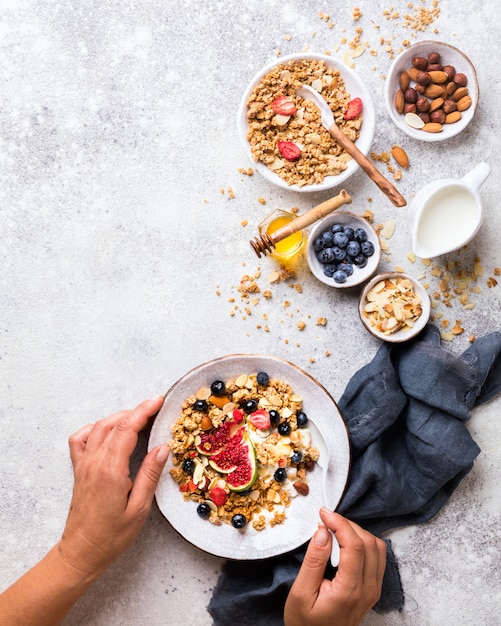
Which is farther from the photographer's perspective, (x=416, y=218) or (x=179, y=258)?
(x=179, y=258)

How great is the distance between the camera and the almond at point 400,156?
5.81 feet

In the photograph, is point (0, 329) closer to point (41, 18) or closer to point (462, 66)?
point (41, 18)

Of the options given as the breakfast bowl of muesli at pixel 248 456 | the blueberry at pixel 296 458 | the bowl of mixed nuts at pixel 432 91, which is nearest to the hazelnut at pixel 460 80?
the bowl of mixed nuts at pixel 432 91

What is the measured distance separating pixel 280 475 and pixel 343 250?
631 mm

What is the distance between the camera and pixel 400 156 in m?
1.77

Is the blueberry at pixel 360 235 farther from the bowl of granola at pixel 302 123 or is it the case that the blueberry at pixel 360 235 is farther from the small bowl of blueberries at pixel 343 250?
the bowl of granola at pixel 302 123

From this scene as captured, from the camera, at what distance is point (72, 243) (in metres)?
1.81

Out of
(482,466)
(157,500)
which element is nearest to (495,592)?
(482,466)

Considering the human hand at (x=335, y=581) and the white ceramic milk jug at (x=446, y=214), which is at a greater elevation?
the white ceramic milk jug at (x=446, y=214)

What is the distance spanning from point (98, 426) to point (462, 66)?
1393 millimetres

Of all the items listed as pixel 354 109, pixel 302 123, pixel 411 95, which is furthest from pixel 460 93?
pixel 302 123

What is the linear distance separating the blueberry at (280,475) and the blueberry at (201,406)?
259 mm

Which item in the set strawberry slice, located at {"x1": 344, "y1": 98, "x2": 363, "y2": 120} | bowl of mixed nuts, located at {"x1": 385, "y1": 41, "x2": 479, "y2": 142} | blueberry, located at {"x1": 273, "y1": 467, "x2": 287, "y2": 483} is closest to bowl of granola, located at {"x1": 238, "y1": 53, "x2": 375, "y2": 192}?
strawberry slice, located at {"x1": 344, "y1": 98, "x2": 363, "y2": 120}

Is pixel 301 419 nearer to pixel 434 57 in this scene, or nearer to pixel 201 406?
pixel 201 406
